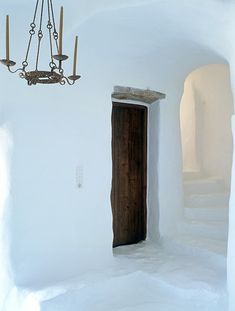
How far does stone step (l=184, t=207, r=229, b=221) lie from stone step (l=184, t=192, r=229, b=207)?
0.37 feet

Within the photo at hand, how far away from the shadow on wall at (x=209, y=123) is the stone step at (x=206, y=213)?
79 centimetres

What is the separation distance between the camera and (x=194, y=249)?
118 inches

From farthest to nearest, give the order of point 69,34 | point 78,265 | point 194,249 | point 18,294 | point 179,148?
point 179,148
point 194,249
point 78,265
point 69,34
point 18,294

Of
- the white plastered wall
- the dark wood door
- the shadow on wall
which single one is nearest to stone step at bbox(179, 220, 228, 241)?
the dark wood door

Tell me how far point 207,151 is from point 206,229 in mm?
1427

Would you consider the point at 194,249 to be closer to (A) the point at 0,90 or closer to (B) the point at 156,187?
(B) the point at 156,187

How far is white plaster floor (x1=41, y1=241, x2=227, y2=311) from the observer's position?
7.86 feet

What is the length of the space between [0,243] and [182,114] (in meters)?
3.21

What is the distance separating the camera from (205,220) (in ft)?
11.1

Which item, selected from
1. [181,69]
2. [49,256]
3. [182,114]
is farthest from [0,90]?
[182,114]

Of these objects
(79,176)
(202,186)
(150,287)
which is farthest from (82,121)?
(202,186)

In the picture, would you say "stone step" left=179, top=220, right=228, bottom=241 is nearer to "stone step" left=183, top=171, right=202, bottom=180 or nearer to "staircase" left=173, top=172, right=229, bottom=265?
"staircase" left=173, top=172, right=229, bottom=265

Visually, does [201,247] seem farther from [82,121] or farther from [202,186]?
[82,121]

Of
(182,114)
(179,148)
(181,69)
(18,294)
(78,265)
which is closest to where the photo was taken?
(18,294)
